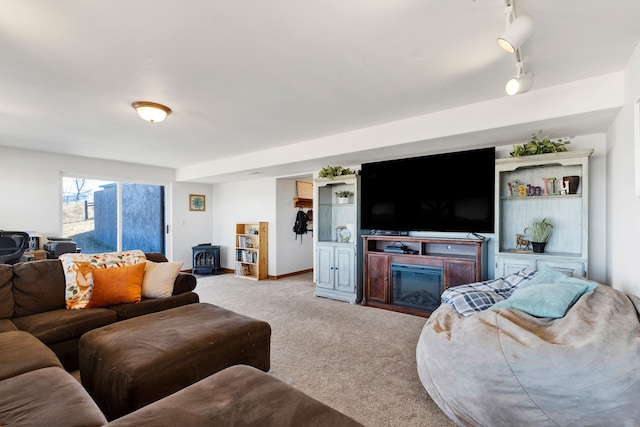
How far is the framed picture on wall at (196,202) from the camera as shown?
23.9 ft

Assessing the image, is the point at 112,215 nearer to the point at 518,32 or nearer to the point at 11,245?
the point at 11,245

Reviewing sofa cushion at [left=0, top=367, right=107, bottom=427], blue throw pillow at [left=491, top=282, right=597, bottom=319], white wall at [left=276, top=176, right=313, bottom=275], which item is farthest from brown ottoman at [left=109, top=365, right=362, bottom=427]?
white wall at [left=276, top=176, right=313, bottom=275]

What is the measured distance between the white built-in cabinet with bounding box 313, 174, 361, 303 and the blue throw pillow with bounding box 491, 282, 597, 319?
8.53ft

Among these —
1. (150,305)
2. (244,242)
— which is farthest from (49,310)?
(244,242)

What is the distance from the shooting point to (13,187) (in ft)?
15.8

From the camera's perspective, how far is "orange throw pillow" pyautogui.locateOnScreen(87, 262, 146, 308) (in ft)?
9.21

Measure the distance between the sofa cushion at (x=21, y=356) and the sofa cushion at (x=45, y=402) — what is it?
0.10 metres

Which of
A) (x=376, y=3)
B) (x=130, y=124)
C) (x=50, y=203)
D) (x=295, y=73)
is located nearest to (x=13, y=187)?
(x=50, y=203)

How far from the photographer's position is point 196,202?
7.38 m

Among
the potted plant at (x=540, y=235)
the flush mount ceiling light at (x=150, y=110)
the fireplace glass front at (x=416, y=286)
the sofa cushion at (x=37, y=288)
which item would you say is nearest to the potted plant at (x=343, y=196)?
the fireplace glass front at (x=416, y=286)

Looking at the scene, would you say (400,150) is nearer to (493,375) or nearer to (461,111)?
(461,111)

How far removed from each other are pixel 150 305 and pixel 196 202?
4.71 m

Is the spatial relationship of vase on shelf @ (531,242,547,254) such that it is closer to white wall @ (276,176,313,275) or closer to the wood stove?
white wall @ (276,176,313,275)

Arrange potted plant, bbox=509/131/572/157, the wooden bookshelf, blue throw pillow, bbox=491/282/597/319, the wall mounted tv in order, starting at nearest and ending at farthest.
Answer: blue throw pillow, bbox=491/282/597/319 → potted plant, bbox=509/131/572/157 → the wall mounted tv → the wooden bookshelf
